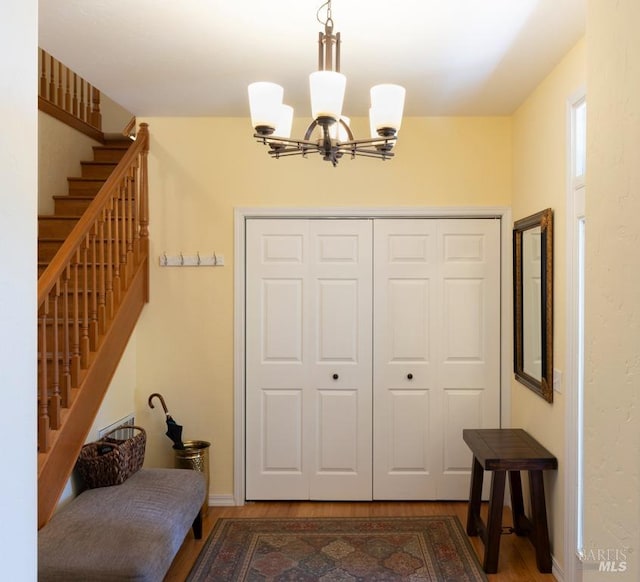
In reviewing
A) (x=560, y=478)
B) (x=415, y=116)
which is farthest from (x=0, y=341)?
(x=415, y=116)

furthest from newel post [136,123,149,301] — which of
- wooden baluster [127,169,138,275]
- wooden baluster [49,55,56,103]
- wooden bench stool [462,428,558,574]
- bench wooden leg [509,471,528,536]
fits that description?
bench wooden leg [509,471,528,536]

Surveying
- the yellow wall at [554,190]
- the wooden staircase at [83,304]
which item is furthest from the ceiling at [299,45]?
the wooden staircase at [83,304]

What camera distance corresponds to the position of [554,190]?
2824 mm

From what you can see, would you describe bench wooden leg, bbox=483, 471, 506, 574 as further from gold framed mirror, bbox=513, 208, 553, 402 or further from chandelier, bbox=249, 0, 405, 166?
chandelier, bbox=249, 0, 405, 166

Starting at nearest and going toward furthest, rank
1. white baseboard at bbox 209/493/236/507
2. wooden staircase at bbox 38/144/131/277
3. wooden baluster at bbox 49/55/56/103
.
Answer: white baseboard at bbox 209/493/236/507 < wooden staircase at bbox 38/144/131/277 < wooden baluster at bbox 49/55/56/103

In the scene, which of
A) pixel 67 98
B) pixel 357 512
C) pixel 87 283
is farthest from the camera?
pixel 67 98

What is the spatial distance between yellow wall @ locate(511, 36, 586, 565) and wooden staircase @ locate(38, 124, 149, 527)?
250cm

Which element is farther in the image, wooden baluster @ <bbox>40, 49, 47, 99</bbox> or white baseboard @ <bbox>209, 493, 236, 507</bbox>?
wooden baluster @ <bbox>40, 49, 47, 99</bbox>

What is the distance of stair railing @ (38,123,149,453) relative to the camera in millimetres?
2389

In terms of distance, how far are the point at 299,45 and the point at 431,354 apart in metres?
2.23

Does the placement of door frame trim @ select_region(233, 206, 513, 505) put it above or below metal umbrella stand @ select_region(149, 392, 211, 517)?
above

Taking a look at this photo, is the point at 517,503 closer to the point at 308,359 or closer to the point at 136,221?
the point at 308,359

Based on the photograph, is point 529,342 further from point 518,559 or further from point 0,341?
point 0,341

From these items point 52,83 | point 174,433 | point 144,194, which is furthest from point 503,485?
point 52,83
